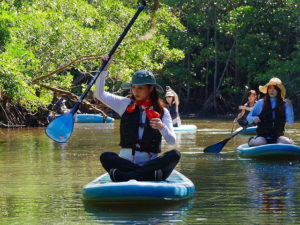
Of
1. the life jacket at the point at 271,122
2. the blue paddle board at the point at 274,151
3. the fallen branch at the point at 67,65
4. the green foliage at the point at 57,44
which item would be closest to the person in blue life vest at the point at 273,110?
the life jacket at the point at 271,122

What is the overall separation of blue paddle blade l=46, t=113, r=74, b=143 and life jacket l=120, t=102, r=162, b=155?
2.15 feet

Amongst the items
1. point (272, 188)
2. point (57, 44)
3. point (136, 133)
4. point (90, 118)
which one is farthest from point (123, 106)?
point (90, 118)

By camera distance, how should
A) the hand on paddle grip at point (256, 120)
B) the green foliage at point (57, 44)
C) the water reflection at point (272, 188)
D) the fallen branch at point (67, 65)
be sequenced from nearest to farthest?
the water reflection at point (272, 188) < the hand on paddle grip at point (256, 120) < the green foliage at point (57, 44) < the fallen branch at point (67, 65)

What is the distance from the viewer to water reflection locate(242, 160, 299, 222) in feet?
22.8

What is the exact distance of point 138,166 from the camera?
7.53 metres

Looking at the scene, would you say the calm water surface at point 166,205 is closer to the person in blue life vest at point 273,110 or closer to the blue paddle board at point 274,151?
the blue paddle board at point 274,151

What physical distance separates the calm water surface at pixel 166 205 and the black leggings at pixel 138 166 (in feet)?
1.11

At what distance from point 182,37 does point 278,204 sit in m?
29.1

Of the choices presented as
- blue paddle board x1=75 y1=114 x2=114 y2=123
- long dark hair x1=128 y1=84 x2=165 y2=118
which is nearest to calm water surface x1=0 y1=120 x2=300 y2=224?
long dark hair x1=128 y1=84 x2=165 y2=118

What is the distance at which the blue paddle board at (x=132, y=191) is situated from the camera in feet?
23.2

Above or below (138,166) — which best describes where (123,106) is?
above

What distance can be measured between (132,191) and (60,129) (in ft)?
4.06

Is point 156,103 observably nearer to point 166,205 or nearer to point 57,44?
point 166,205

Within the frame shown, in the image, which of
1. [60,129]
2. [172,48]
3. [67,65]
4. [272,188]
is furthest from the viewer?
[172,48]
